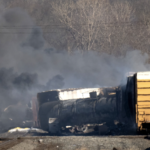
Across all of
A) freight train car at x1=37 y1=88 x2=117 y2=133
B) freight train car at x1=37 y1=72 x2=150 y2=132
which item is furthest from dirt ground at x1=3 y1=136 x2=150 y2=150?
freight train car at x1=37 y1=88 x2=117 y2=133

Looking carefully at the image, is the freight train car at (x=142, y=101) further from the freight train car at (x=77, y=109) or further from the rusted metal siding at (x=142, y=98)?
the freight train car at (x=77, y=109)

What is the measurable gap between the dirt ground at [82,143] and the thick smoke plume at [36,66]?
8448 mm

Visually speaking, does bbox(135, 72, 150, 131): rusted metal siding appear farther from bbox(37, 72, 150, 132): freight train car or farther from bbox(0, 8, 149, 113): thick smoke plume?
bbox(0, 8, 149, 113): thick smoke plume

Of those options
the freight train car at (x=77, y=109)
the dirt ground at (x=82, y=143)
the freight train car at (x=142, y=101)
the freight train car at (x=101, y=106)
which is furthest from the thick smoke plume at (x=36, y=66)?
the dirt ground at (x=82, y=143)

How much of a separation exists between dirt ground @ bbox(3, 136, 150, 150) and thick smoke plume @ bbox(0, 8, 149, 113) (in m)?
8.45

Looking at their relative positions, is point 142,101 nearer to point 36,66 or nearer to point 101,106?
point 101,106

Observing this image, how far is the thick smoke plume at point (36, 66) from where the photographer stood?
16.5 meters

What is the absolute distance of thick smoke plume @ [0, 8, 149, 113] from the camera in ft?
54.1

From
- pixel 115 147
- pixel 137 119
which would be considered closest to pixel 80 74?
pixel 137 119

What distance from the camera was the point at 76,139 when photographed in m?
5.88

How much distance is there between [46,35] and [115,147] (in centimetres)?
2713

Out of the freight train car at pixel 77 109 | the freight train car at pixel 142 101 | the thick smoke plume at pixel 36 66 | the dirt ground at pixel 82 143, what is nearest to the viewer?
the dirt ground at pixel 82 143

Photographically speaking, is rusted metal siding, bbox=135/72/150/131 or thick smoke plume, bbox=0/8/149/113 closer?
rusted metal siding, bbox=135/72/150/131

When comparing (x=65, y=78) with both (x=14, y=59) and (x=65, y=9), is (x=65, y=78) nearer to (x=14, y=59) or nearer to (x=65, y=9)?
(x=14, y=59)
